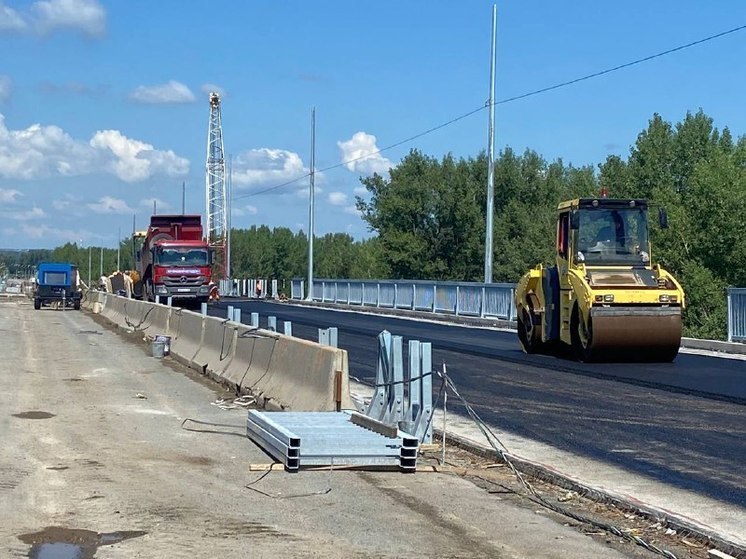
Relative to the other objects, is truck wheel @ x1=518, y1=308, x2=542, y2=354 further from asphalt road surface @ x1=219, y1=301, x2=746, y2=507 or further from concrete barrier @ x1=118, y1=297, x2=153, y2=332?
concrete barrier @ x1=118, y1=297, x2=153, y2=332

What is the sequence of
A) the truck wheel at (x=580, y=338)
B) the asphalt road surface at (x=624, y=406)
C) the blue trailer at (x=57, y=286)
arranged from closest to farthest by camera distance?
the asphalt road surface at (x=624, y=406) → the truck wheel at (x=580, y=338) → the blue trailer at (x=57, y=286)

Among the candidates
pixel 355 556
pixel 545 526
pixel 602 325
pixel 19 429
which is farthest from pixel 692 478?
pixel 602 325

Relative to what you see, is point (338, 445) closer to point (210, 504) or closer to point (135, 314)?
point (210, 504)

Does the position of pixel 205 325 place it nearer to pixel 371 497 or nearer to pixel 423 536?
pixel 371 497

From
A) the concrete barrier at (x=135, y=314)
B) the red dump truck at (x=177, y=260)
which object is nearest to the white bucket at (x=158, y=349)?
the concrete barrier at (x=135, y=314)

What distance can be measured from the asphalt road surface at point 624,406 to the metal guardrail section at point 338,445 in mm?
1880

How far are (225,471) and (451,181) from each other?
79.9 meters

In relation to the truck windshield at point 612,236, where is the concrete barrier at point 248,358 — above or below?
below

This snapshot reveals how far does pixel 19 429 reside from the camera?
1201cm

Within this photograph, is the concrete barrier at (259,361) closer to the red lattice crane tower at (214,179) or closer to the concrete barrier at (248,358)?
the concrete barrier at (248,358)

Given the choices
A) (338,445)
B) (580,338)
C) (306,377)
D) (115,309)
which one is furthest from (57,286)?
(338,445)

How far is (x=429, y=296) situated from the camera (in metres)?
40.5

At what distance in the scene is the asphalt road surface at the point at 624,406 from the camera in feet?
33.2

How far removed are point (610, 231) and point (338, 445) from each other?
12259mm
